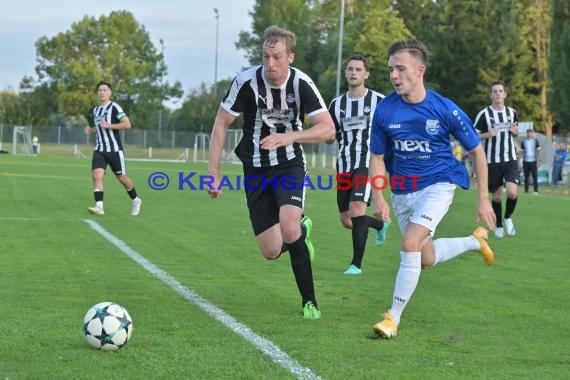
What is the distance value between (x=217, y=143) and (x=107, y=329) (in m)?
2.24

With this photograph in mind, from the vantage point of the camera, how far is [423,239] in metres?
6.36

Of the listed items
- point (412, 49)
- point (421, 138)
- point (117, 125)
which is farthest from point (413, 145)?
point (117, 125)

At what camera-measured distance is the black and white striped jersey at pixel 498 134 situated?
14.0 meters

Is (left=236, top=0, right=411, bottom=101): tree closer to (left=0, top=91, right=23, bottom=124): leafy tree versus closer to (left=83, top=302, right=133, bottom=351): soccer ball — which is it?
(left=0, top=91, right=23, bottom=124): leafy tree

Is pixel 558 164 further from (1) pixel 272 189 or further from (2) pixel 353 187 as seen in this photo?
(1) pixel 272 189

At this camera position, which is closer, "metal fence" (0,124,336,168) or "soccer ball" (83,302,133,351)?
"soccer ball" (83,302,133,351)

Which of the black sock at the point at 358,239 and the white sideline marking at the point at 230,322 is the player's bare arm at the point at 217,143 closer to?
the white sideline marking at the point at 230,322

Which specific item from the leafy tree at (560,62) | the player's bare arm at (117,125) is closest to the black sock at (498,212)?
the player's bare arm at (117,125)

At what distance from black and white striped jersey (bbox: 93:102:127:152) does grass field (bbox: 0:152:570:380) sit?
2233mm

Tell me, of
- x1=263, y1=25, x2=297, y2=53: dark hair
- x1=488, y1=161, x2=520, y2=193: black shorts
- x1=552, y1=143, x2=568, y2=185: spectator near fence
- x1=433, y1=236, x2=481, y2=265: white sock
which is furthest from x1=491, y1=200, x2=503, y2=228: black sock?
x1=552, y1=143, x2=568, y2=185: spectator near fence

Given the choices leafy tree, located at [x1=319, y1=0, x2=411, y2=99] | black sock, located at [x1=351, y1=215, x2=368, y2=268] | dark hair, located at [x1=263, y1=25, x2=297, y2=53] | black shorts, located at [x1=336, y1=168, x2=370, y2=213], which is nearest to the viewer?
dark hair, located at [x1=263, y1=25, x2=297, y2=53]

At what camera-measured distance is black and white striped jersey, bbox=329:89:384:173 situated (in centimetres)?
973

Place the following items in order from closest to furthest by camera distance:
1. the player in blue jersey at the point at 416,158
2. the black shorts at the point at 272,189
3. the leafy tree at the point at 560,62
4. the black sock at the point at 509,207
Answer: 1. the player in blue jersey at the point at 416,158
2. the black shorts at the point at 272,189
3. the black sock at the point at 509,207
4. the leafy tree at the point at 560,62

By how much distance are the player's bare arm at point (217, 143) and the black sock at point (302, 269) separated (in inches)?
30.4
